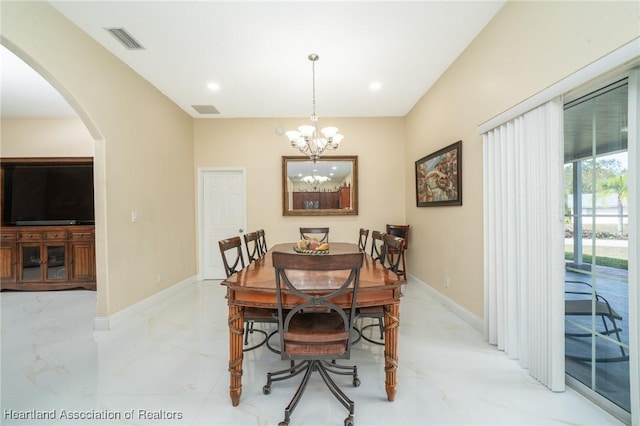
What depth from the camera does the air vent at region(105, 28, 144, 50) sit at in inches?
96.7

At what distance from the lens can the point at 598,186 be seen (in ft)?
5.29

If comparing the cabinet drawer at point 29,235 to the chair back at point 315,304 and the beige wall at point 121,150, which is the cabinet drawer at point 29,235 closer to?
the beige wall at point 121,150

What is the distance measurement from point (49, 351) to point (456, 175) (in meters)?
4.23

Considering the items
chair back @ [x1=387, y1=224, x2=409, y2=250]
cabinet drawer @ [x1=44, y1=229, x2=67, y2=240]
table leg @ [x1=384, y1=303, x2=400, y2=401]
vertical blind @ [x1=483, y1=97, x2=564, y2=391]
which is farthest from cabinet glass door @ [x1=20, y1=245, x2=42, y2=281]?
vertical blind @ [x1=483, y1=97, x2=564, y2=391]

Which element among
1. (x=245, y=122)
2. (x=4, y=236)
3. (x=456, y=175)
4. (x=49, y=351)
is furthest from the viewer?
(x=245, y=122)

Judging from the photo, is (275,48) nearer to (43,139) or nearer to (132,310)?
(132,310)

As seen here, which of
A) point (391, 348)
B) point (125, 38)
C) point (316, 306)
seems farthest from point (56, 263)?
point (391, 348)

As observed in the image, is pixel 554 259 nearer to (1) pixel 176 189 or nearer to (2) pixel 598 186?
(2) pixel 598 186

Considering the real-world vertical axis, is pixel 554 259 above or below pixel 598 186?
below

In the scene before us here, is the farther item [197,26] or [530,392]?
[197,26]

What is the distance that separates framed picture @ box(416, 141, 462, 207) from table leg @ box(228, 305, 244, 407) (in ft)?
8.30

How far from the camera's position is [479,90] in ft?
8.36

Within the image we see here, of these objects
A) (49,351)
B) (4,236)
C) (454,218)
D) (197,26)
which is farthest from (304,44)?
(4,236)

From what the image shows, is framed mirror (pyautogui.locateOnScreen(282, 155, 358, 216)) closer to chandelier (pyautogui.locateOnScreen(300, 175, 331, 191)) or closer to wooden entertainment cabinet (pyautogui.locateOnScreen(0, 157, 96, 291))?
chandelier (pyautogui.locateOnScreen(300, 175, 331, 191))
